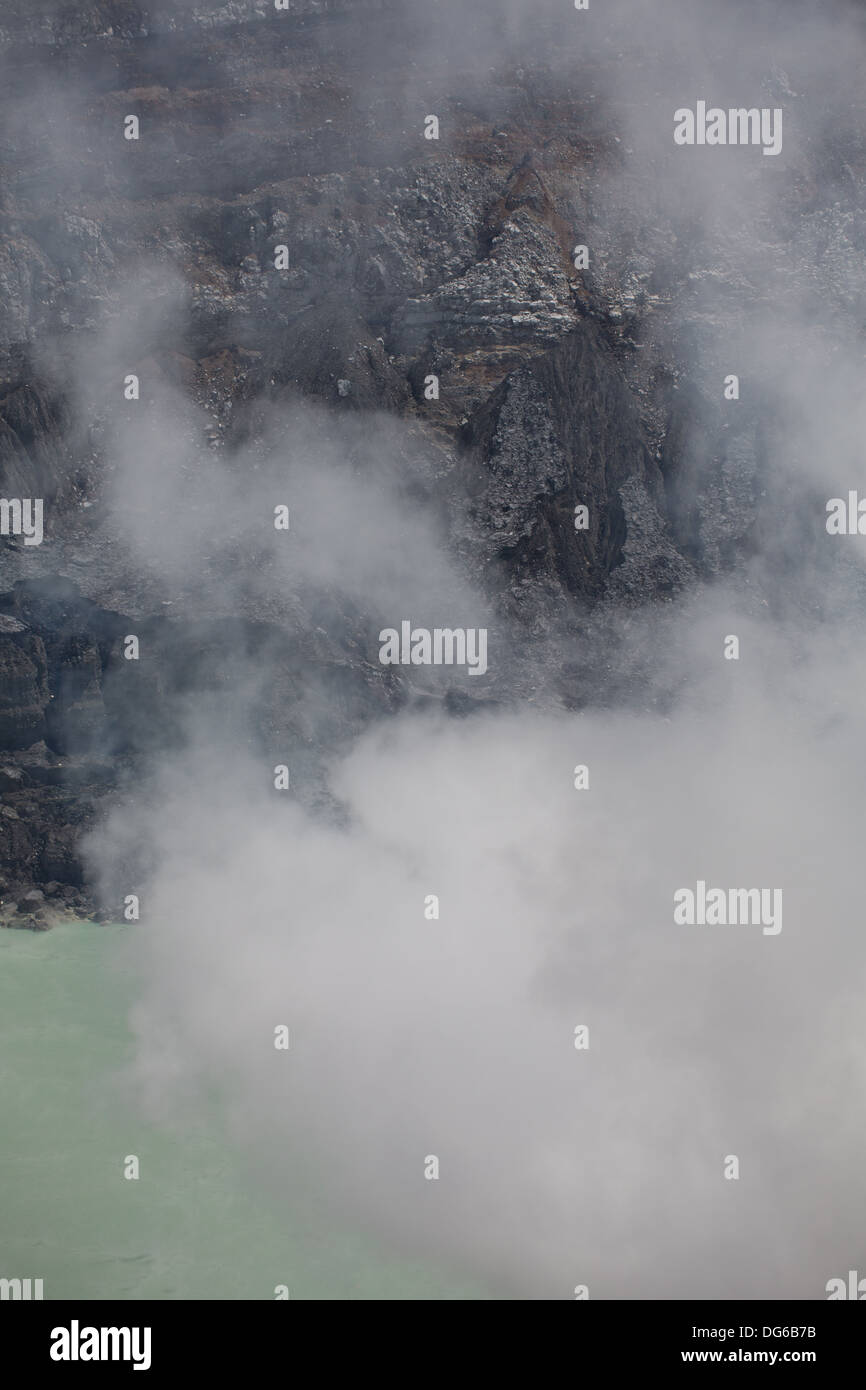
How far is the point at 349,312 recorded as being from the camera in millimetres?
37812

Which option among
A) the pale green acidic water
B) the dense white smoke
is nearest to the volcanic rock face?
the dense white smoke

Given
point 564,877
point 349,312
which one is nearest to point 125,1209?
point 564,877

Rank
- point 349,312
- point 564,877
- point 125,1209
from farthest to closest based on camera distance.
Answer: point 349,312
point 564,877
point 125,1209

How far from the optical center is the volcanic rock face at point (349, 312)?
32812 mm

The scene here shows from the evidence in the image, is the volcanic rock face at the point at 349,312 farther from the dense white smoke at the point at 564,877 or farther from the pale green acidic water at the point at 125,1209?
the pale green acidic water at the point at 125,1209

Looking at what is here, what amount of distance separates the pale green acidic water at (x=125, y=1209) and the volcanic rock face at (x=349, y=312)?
33.9ft

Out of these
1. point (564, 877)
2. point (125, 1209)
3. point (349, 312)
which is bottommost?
point (125, 1209)

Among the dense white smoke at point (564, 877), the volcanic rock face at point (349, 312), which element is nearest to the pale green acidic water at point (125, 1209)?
the dense white smoke at point (564, 877)

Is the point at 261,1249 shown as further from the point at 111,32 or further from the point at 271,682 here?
the point at 111,32

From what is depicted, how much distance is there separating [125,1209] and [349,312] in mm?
26182

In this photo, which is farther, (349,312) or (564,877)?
(349,312)

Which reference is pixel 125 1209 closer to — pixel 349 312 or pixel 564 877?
pixel 564 877

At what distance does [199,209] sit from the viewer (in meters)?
38.7

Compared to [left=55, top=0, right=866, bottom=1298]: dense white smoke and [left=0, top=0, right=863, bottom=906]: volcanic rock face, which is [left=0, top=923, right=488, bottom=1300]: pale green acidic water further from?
[left=0, top=0, right=863, bottom=906]: volcanic rock face
